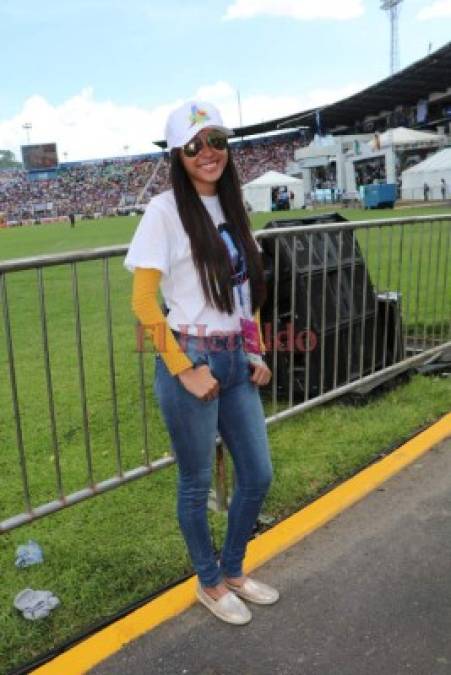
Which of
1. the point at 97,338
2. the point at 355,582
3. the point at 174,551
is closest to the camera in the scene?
the point at 355,582

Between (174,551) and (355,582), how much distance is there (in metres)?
0.78

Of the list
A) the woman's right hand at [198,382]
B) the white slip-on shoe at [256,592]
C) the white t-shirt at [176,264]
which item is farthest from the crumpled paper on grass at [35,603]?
the white t-shirt at [176,264]

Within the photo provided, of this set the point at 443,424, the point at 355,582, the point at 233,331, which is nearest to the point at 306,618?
the point at 355,582

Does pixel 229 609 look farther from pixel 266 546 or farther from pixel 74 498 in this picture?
pixel 74 498

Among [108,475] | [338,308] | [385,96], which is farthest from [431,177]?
[108,475]

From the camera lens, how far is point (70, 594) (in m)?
2.64

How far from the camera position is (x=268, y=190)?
144ft

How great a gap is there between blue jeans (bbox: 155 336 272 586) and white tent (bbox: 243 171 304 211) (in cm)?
4161

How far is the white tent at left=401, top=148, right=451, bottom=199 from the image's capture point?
3516 cm

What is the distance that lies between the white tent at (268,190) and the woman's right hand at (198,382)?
41.8 m

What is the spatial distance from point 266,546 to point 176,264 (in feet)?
4.78

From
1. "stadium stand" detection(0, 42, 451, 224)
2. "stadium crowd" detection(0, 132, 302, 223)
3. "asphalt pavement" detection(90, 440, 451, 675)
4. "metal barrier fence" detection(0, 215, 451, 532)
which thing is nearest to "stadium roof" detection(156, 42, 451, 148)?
"stadium stand" detection(0, 42, 451, 224)

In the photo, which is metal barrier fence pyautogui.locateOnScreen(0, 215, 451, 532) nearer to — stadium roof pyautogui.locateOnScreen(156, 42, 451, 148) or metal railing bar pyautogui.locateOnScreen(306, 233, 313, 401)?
metal railing bar pyautogui.locateOnScreen(306, 233, 313, 401)

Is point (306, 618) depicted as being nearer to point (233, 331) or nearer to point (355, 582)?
point (355, 582)
